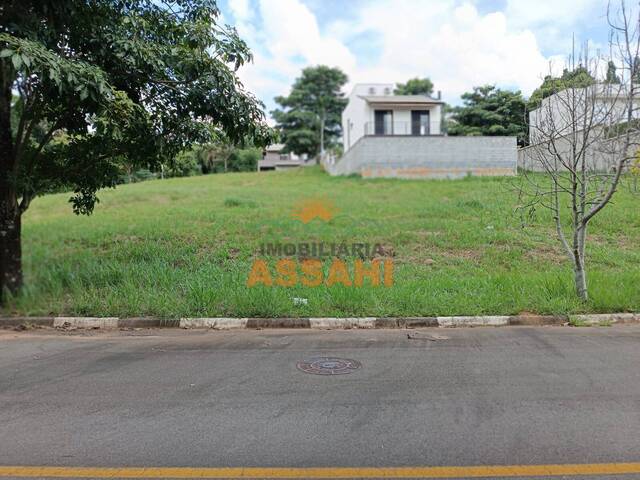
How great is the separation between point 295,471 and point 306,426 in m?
0.58

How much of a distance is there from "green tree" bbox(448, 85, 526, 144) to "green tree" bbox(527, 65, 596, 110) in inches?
23.4

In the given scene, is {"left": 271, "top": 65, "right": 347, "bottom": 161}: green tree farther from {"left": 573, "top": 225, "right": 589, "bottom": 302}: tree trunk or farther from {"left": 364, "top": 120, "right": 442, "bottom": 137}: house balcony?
{"left": 573, "top": 225, "right": 589, "bottom": 302}: tree trunk

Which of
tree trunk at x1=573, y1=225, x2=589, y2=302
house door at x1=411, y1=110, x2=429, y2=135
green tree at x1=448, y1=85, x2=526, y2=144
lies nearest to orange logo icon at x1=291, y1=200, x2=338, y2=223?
green tree at x1=448, y1=85, x2=526, y2=144

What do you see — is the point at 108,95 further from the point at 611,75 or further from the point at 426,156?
the point at 426,156

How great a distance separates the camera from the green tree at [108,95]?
604cm

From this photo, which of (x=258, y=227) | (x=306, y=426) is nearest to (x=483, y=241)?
(x=258, y=227)

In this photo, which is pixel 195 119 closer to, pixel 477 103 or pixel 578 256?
pixel 578 256

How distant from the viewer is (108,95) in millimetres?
5742

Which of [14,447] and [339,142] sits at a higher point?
[339,142]

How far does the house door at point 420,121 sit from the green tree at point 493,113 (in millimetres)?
5746

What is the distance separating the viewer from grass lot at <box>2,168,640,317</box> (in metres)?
7.00

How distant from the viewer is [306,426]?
346 cm

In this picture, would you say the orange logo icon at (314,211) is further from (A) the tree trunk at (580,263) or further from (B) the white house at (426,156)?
(B) the white house at (426,156)

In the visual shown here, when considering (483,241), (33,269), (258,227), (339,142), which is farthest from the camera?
(339,142)
